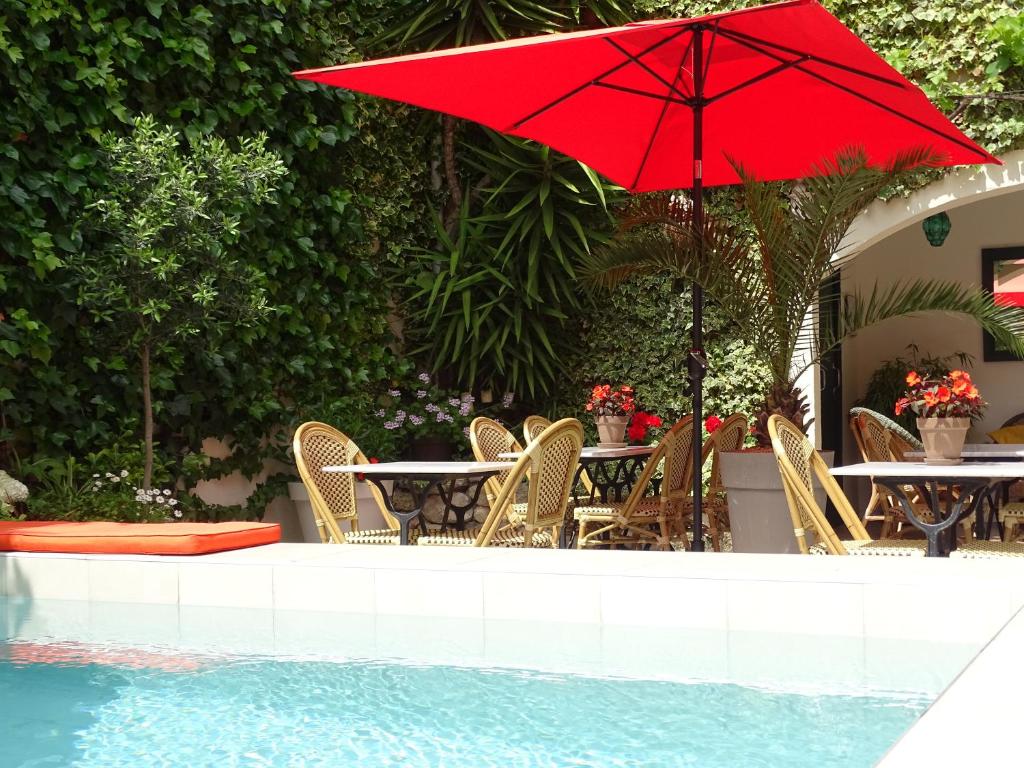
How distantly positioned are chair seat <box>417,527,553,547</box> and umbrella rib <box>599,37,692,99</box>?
1.94 meters

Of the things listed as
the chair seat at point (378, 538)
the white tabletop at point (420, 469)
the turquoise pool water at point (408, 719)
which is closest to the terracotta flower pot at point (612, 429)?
the white tabletop at point (420, 469)

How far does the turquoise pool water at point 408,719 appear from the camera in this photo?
93.0 inches

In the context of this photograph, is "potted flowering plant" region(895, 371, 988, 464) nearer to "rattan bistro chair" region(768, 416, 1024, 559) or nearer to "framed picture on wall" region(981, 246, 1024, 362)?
"rattan bistro chair" region(768, 416, 1024, 559)

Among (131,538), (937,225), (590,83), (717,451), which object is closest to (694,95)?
(590,83)

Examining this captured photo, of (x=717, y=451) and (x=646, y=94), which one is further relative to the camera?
(x=717, y=451)

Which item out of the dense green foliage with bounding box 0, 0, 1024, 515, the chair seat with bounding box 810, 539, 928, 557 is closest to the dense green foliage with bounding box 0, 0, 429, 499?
the dense green foliage with bounding box 0, 0, 1024, 515

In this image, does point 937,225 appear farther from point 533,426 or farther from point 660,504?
point 660,504

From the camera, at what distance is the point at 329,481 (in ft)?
Result: 16.5

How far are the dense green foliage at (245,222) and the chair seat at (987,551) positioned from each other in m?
3.95

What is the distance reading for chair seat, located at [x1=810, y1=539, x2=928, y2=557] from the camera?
4.04 m

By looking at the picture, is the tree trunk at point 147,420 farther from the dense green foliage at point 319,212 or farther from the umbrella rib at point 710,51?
the umbrella rib at point 710,51

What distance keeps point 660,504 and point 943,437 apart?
5.52 ft

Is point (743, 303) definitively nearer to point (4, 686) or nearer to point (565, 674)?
point (565, 674)

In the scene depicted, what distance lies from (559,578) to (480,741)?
870 mm
